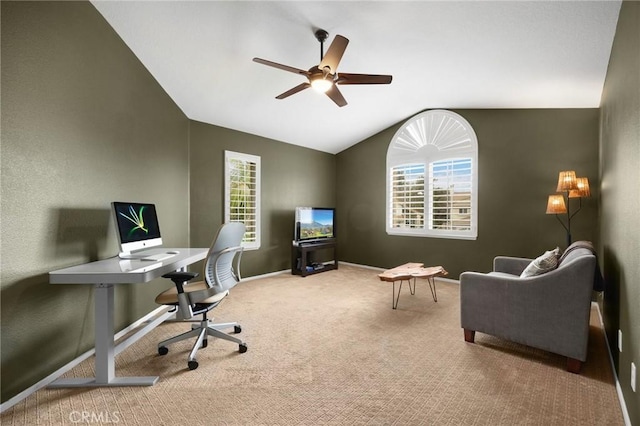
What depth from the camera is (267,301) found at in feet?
12.8

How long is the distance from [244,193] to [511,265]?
3896mm

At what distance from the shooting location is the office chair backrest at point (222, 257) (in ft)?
7.60

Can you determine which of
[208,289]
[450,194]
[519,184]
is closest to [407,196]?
[450,194]

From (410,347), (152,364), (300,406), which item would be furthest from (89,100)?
(410,347)

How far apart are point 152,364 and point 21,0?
8.31 ft

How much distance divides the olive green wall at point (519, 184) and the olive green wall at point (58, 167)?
442 cm

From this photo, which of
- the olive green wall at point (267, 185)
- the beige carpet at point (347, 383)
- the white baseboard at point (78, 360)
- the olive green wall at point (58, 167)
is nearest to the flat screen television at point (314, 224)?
the olive green wall at point (267, 185)

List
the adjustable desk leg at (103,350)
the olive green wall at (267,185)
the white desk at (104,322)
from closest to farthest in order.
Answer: the white desk at (104,322) < the adjustable desk leg at (103,350) < the olive green wall at (267,185)

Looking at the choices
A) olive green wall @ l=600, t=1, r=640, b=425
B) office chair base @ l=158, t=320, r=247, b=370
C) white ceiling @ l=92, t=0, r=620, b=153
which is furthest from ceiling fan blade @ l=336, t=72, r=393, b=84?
office chair base @ l=158, t=320, r=247, b=370

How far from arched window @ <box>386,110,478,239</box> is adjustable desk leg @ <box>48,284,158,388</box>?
4496 mm

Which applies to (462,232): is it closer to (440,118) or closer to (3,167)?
(440,118)

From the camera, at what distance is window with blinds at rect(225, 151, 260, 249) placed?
482cm

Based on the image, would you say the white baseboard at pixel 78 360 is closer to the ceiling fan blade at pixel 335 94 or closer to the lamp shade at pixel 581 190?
the ceiling fan blade at pixel 335 94

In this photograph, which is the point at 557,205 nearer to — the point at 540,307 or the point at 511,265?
the point at 511,265
